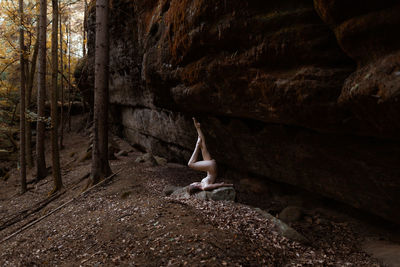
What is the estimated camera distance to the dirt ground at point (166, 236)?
3701 mm

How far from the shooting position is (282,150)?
220 inches

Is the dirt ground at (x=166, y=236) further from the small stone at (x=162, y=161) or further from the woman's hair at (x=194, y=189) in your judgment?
the small stone at (x=162, y=161)

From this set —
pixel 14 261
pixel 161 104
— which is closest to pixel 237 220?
pixel 14 261

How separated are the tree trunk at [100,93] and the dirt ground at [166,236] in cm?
101

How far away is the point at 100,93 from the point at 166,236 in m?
5.93

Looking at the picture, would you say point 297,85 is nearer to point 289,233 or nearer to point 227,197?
point 289,233

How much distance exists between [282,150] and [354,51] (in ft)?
9.26

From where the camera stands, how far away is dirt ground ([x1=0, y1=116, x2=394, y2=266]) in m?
3.70

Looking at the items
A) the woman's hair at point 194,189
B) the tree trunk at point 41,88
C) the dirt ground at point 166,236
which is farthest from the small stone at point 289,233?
the tree trunk at point 41,88

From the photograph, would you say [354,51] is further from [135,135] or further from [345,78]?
[135,135]

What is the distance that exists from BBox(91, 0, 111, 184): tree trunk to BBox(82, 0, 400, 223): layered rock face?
188 cm

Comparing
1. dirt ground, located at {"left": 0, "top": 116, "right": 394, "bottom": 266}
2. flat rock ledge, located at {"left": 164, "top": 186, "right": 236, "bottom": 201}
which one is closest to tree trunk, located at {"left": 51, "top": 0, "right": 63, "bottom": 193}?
dirt ground, located at {"left": 0, "top": 116, "right": 394, "bottom": 266}

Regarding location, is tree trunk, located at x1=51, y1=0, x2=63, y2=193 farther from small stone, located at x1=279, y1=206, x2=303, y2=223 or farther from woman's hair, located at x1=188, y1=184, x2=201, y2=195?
small stone, located at x1=279, y1=206, x2=303, y2=223

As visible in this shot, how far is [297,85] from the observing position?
4000mm
